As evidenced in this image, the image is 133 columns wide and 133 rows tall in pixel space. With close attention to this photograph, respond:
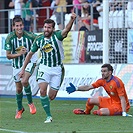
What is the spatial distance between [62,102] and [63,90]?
1166 mm

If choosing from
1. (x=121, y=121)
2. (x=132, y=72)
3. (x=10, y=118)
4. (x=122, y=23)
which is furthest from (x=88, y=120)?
(x=122, y=23)

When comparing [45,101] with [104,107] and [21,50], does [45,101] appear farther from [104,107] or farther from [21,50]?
[104,107]

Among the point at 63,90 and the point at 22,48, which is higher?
the point at 22,48

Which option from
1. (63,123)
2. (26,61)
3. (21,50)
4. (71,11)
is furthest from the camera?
(71,11)

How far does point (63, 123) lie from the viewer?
12.4 m

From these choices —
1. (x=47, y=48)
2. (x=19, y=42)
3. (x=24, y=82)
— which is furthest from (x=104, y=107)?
(x=19, y=42)

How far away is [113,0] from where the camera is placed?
19.5 metres

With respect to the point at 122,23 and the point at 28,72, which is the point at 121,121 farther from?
the point at 122,23

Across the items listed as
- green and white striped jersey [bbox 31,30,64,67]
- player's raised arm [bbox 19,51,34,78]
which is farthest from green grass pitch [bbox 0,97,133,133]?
green and white striped jersey [bbox 31,30,64,67]

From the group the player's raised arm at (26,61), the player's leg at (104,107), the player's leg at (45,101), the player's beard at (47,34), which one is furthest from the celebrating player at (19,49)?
the player's leg at (104,107)

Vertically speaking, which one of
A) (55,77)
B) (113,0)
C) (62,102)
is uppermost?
(113,0)

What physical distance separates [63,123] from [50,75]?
1.12 meters

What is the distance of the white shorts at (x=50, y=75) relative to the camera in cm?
1283

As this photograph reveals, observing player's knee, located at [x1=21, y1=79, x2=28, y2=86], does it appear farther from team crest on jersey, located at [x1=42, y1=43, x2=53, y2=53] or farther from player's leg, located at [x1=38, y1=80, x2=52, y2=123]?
player's leg, located at [x1=38, y1=80, x2=52, y2=123]
